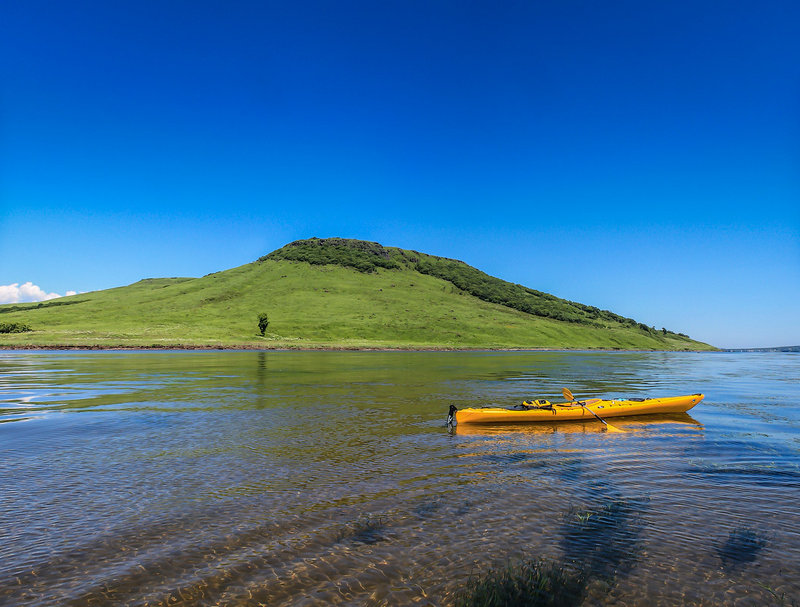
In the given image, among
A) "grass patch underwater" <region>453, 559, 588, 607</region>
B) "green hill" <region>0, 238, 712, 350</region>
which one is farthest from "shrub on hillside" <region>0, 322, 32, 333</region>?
"grass patch underwater" <region>453, 559, 588, 607</region>

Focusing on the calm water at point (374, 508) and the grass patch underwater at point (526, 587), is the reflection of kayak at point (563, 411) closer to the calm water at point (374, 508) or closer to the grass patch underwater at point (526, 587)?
the calm water at point (374, 508)

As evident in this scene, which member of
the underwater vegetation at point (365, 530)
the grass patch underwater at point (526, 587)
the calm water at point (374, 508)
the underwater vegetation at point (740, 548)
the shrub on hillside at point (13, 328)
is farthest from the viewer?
the shrub on hillside at point (13, 328)

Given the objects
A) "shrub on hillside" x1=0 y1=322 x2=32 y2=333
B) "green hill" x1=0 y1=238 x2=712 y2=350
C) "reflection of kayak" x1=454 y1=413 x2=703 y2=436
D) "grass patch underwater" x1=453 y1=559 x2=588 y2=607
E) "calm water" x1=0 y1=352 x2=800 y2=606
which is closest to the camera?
"grass patch underwater" x1=453 y1=559 x2=588 y2=607

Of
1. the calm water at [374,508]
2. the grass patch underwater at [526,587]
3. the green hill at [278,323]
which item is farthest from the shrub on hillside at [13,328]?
the grass patch underwater at [526,587]

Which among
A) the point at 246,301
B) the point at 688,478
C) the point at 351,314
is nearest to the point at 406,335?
the point at 351,314

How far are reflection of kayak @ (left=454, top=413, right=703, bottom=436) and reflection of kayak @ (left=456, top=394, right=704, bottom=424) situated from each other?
0.98 ft

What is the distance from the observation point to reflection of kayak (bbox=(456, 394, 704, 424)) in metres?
23.2

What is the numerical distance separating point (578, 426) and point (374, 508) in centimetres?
1642

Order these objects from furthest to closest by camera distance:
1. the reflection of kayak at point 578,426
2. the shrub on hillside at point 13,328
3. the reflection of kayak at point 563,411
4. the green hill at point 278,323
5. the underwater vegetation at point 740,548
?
the green hill at point 278,323, the shrub on hillside at point 13,328, the reflection of kayak at point 563,411, the reflection of kayak at point 578,426, the underwater vegetation at point 740,548

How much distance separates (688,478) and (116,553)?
16.4m

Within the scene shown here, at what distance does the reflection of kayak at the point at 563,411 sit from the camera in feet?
76.3

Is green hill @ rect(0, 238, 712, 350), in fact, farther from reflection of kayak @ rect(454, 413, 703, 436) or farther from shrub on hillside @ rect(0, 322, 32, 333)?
reflection of kayak @ rect(454, 413, 703, 436)

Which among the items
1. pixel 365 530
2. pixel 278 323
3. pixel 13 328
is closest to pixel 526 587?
pixel 365 530

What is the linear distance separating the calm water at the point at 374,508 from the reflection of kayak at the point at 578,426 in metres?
0.26
